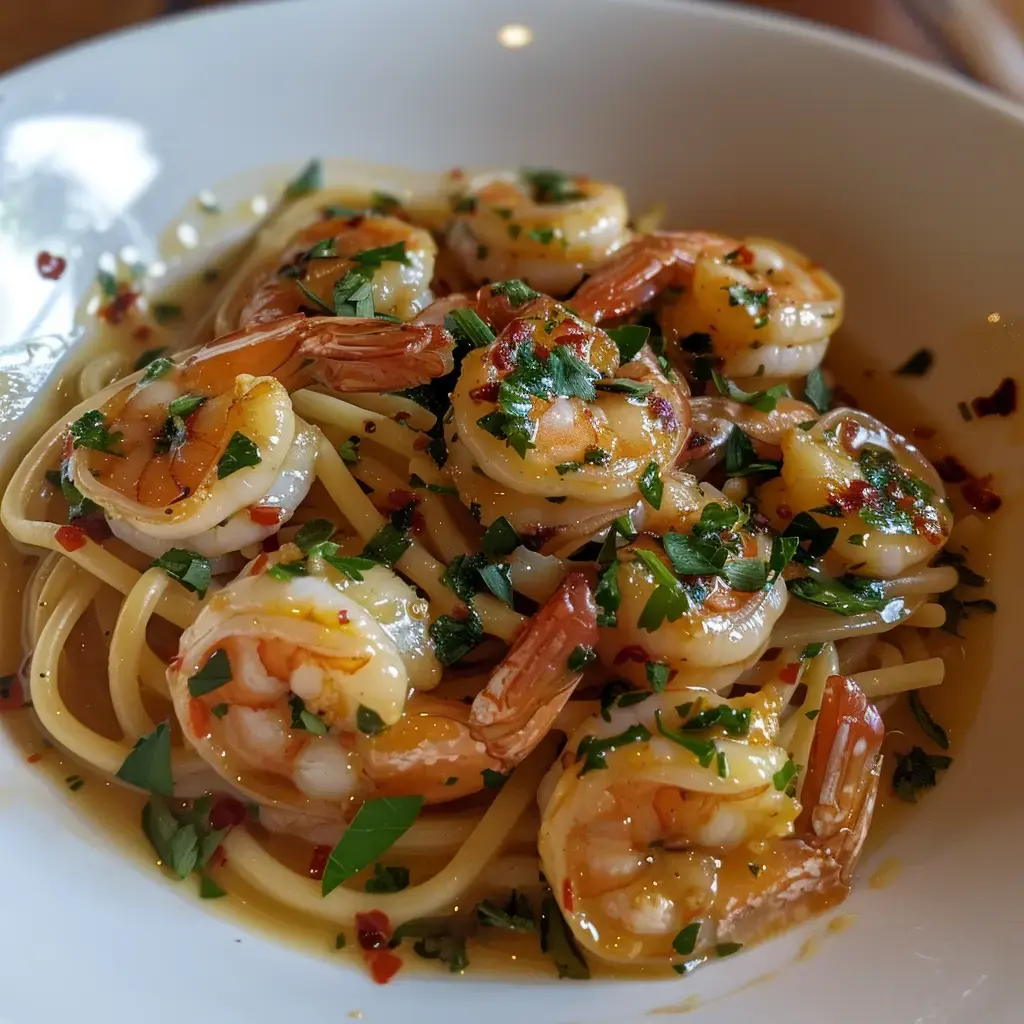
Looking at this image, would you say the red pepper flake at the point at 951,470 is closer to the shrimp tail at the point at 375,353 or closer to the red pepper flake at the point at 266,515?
the shrimp tail at the point at 375,353

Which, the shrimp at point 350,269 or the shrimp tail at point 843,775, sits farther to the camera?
the shrimp at point 350,269

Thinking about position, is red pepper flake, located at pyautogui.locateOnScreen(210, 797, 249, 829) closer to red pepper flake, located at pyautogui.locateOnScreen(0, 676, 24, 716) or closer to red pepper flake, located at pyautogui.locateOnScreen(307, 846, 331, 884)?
red pepper flake, located at pyautogui.locateOnScreen(307, 846, 331, 884)

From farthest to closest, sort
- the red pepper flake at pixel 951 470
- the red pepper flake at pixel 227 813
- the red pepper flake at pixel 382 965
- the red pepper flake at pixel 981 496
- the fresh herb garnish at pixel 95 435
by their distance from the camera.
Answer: the red pepper flake at pixel 951 470 < the red pepper flake at pixel 981 496 < the red pepper flake at pixel 227 813 < the fresh herb garnish at pixel 95 435 < the red pepper flake at pixel 382 965

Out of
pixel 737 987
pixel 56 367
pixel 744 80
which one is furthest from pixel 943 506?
A: pixel 56 367

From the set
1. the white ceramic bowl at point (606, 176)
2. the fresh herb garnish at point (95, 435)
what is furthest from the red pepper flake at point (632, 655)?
the fresh herb garnish at point (95, 435)

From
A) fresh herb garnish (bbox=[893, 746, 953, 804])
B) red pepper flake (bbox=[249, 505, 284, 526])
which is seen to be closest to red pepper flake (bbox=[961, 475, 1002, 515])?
fresh herb garnish (bbox=[893, 746, 953, 804])

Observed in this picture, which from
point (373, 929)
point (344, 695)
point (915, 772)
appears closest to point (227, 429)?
point (344, 695)

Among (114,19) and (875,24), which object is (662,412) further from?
(114,19)
